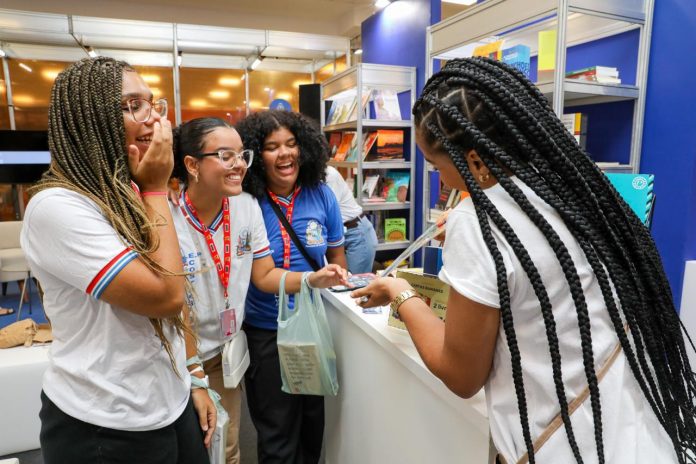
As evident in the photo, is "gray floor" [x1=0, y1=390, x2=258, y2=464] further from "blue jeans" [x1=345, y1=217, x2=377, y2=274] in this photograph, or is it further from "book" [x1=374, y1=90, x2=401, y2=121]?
"book" [x1=374, y1=90, x2=401, y2=121]

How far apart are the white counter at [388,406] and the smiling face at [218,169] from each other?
0.63 m

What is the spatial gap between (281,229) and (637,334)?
1386mm

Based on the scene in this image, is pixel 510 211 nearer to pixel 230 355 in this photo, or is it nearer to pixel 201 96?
pixel 230 355

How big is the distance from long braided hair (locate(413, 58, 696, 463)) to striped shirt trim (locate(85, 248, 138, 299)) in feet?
2.25

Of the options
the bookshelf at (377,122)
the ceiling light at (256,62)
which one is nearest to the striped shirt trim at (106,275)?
the bookshelf at (377,122)

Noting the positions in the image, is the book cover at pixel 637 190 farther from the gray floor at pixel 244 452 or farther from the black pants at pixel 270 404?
the gray floor at pixel 244 452

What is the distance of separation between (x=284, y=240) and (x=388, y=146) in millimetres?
2778

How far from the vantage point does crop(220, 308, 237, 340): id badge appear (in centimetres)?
161

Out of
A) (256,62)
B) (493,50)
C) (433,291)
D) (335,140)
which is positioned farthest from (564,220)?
(256,62)

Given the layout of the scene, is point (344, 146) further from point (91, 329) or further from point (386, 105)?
point (91, 329)

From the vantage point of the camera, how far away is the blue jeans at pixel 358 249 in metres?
3.05

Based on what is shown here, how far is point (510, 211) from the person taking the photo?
0.81 metres

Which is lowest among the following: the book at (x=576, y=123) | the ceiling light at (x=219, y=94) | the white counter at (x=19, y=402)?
the white counter at (x=19, y=402)

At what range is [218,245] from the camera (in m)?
1.63
